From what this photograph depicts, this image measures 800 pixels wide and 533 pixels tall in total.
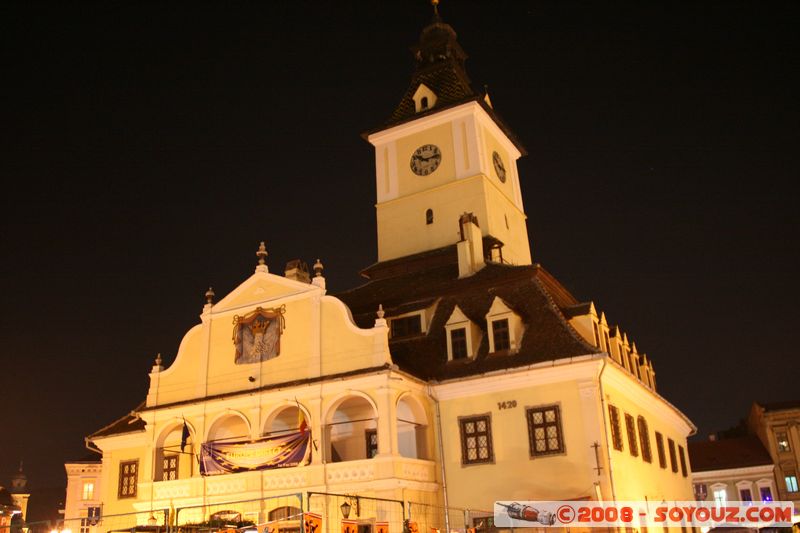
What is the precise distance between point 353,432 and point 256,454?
3988 mm

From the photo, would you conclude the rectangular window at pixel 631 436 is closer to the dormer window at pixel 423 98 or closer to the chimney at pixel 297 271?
the chimney at pixel 297 271

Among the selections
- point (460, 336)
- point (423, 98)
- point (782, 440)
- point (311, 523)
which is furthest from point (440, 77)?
point (782, 440)

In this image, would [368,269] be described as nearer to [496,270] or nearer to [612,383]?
[496,270]

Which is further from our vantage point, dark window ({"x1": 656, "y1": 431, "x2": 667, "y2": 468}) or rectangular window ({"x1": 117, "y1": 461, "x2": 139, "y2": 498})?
rectangular window ({"x1": 117, "y1": 461, "x2": 139, "y2": 498})

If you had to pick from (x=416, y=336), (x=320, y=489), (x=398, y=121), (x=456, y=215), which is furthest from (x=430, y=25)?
(x=320, y=489)

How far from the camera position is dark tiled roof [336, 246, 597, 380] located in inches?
1125

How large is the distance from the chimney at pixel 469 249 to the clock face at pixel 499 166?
9131mm

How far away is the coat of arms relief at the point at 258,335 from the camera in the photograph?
101 ft

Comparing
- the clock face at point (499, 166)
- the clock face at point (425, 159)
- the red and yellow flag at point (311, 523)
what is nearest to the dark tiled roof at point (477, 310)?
the clock face at point (425, 159)

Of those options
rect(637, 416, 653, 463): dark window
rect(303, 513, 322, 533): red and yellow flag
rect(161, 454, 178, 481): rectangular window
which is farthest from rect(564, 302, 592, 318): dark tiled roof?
rect(161, 454, 178, 481): rectangular window

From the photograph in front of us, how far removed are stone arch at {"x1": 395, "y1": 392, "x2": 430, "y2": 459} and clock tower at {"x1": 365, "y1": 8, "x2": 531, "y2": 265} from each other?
11.8 meters

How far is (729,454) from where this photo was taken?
6644cm

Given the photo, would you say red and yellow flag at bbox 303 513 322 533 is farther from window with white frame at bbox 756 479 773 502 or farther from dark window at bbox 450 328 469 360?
window with white frame at bbox 756 479 773 502

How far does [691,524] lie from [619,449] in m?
8.87
